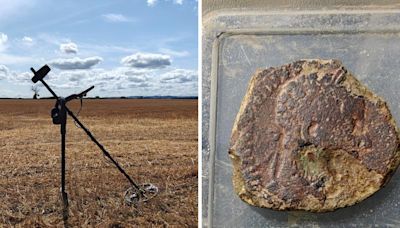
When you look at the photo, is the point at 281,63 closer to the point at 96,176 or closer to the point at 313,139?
the point at 313,139

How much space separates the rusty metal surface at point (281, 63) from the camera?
0.93 m

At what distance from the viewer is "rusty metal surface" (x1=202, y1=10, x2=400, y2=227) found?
927 millimetres

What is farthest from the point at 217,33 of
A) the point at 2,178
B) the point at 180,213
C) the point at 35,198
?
the point at 2,178

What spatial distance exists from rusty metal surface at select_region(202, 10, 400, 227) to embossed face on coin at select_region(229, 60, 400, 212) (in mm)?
52

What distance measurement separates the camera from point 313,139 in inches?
34.2

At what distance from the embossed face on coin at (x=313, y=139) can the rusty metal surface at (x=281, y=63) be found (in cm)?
5

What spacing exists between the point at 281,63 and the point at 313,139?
0.15m

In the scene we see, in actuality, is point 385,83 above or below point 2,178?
above

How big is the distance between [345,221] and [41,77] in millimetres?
1124

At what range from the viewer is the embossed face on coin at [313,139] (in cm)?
86

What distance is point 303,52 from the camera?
93 centimetres

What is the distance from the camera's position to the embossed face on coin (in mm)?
864

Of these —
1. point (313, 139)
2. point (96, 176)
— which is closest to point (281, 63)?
point (313, 139)

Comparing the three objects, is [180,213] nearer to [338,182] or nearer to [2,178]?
[2,178]
